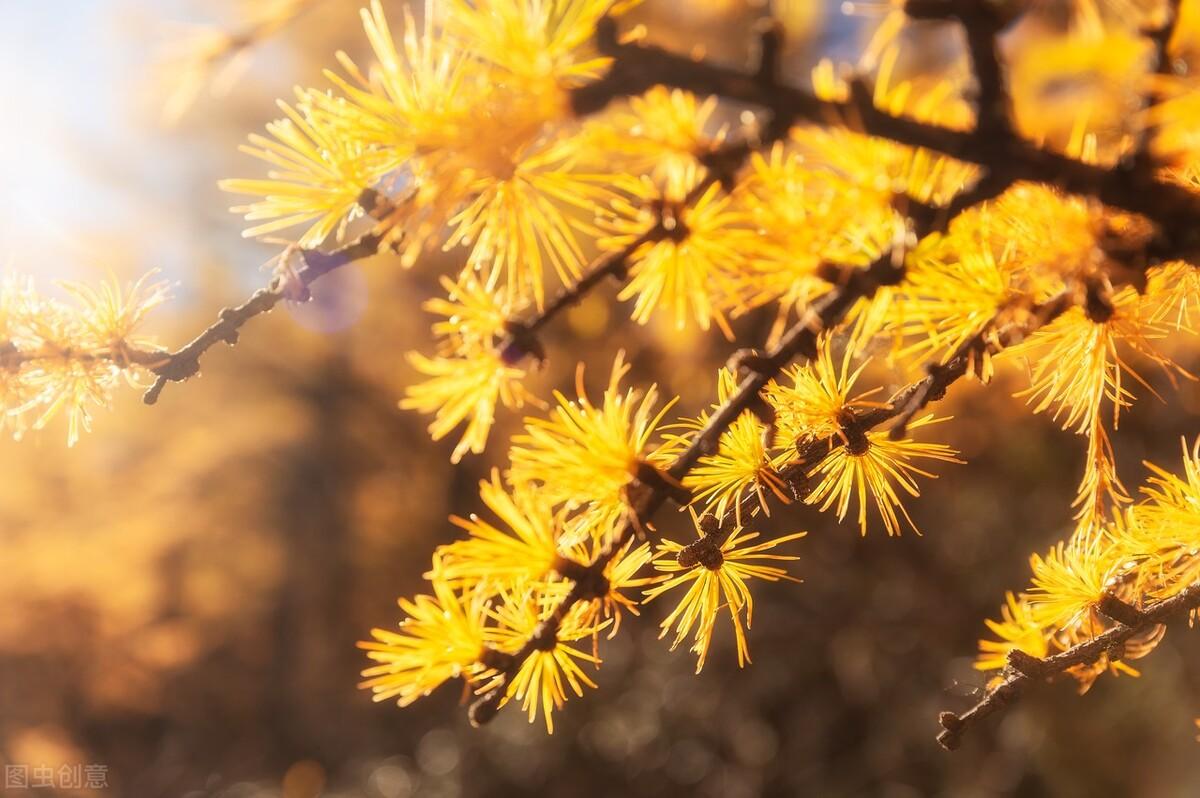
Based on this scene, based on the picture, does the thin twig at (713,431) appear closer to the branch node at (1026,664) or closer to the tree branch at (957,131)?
the tree branch at (957,131)

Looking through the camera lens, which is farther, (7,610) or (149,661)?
(149,661)

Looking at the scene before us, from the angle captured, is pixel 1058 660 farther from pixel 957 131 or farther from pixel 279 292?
pixel 279 292

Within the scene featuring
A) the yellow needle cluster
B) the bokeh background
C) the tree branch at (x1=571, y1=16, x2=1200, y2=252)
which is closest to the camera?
the tree branch at (x1=571, y1=16, x2=1200, y2=252)

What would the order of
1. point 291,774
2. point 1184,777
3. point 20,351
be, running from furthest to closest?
point 291,774 → point 1184,777 → point 20,351

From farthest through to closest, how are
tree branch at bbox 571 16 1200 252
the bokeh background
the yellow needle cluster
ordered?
the bokeh background < the yellow needle cluster < tree branch at bbox 571 16 1200 252

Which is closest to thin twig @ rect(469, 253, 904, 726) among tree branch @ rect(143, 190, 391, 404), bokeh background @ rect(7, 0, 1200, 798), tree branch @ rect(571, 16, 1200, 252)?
tree branch @ rect(571, 16, 1200, 252)

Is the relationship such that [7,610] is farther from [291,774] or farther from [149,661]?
[291,774]

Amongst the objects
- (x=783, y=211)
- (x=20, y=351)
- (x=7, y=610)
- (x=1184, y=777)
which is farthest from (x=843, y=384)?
(x=7, y=610)

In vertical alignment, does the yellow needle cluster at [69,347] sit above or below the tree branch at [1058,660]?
above

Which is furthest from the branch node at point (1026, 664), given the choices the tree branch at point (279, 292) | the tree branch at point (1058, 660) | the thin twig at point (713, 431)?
the tree branch at point (279, 292)

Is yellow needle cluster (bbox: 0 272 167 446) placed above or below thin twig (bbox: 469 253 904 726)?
above

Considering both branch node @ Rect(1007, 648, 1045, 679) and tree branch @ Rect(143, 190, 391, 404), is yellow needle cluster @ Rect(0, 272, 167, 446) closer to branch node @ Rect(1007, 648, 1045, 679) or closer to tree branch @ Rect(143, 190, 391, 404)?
tree branch @ Rect(143, 190, 391, 404)
